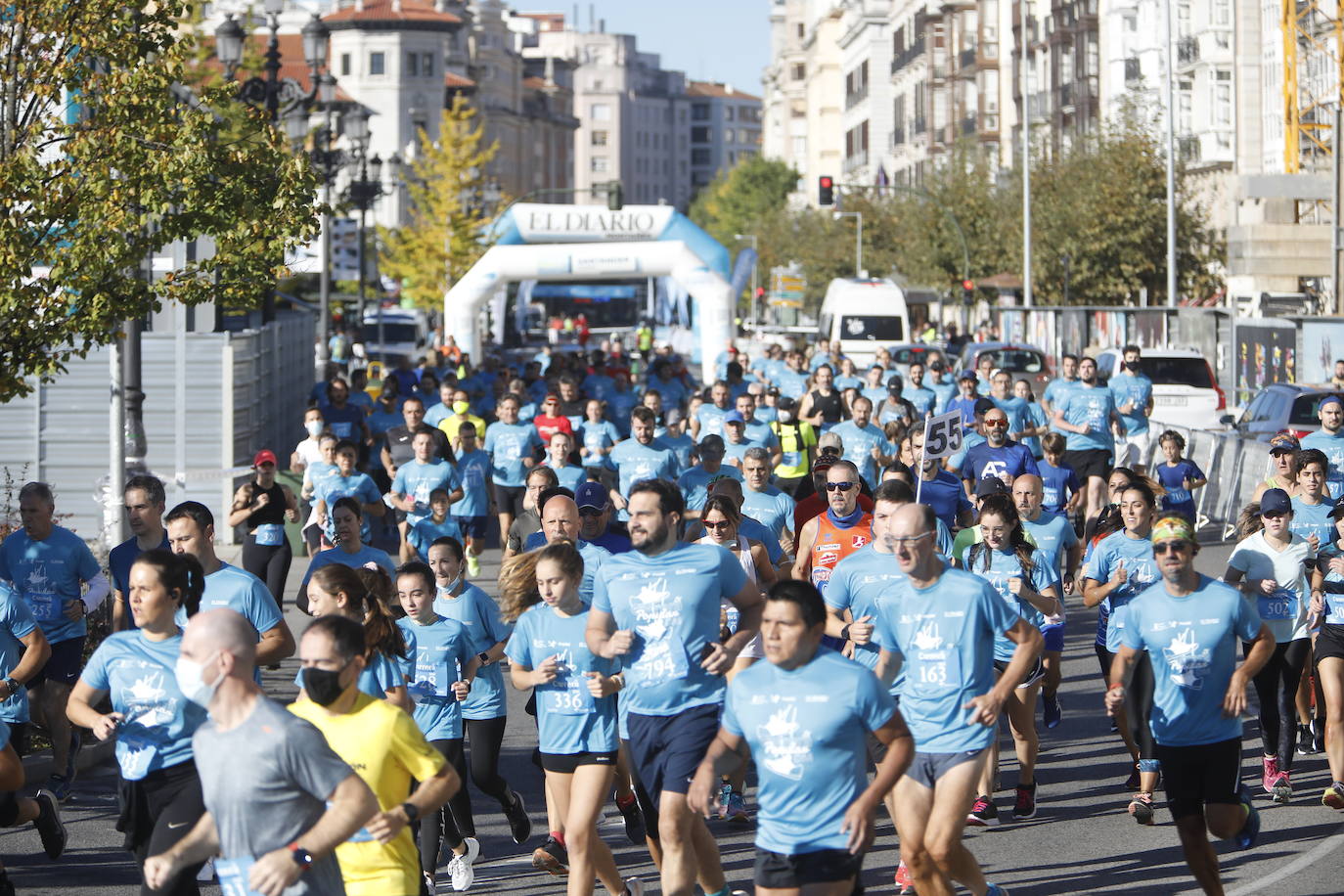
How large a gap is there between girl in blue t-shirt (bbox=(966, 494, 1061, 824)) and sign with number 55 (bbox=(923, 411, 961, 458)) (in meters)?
2.84

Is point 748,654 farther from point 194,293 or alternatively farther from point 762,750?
point 194,293

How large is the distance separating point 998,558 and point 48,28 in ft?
23.2

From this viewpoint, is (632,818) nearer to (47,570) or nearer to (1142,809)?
(1142,809)

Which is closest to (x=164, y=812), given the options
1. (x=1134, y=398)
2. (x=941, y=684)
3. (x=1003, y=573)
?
(x=941, y=684)

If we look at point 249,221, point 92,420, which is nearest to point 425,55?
point 92,420

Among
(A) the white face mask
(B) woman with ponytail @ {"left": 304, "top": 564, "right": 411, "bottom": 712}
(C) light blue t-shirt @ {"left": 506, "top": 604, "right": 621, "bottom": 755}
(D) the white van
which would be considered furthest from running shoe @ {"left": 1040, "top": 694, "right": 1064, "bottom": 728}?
(D) the white van

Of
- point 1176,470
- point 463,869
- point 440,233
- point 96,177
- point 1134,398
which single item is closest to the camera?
point 463,869

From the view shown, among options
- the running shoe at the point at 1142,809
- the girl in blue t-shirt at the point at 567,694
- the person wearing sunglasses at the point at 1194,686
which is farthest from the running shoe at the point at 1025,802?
the girl in blue t-shirt at the point at 567,694

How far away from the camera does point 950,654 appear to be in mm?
7762

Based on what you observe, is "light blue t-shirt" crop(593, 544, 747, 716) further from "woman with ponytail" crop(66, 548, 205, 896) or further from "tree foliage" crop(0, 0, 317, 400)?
"tree foliage" crop(0, 0, 317, 400)

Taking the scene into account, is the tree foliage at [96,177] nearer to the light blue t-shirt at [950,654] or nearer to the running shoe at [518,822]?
the running shoe at [518,822]

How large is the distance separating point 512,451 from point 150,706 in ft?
37.0

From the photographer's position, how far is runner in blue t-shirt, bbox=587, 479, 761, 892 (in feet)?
25.7

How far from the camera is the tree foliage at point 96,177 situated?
13109 millimetres
